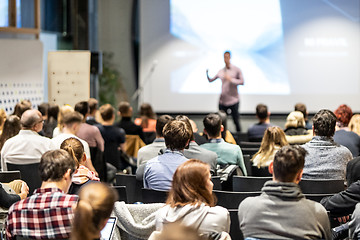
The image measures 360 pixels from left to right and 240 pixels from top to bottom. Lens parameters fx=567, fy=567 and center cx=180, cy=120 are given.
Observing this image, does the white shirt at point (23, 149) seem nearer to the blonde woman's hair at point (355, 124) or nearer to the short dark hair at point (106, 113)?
the short dark hair at point (106, 113)

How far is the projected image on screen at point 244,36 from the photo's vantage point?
10891 millimetres

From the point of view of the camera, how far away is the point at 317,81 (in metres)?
11.0

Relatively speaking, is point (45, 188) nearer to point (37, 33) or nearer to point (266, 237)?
point (266, 237)

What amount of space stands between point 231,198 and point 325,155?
3.35 feet

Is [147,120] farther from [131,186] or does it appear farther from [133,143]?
[131,186]

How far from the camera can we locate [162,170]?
3855 millimetres

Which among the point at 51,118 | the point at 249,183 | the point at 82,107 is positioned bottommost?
the point at 249,183

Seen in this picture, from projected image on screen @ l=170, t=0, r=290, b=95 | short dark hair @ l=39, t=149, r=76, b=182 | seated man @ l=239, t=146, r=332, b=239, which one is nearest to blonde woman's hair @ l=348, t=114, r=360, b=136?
seated man @ l=239, t=146, r=332, b=239

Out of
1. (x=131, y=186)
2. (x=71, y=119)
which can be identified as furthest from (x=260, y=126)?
(x=131, y=186)

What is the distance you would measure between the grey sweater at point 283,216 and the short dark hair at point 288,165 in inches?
2.1

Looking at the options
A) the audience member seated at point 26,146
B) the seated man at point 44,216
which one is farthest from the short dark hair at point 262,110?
the seated man at point 44,216

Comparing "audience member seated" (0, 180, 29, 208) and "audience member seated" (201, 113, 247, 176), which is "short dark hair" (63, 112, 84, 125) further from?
"audience member seated" (0, 180, 29, 208)

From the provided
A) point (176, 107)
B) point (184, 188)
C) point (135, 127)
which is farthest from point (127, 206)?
Result: point (176, 107)

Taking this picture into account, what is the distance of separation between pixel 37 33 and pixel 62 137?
4.34 metres
